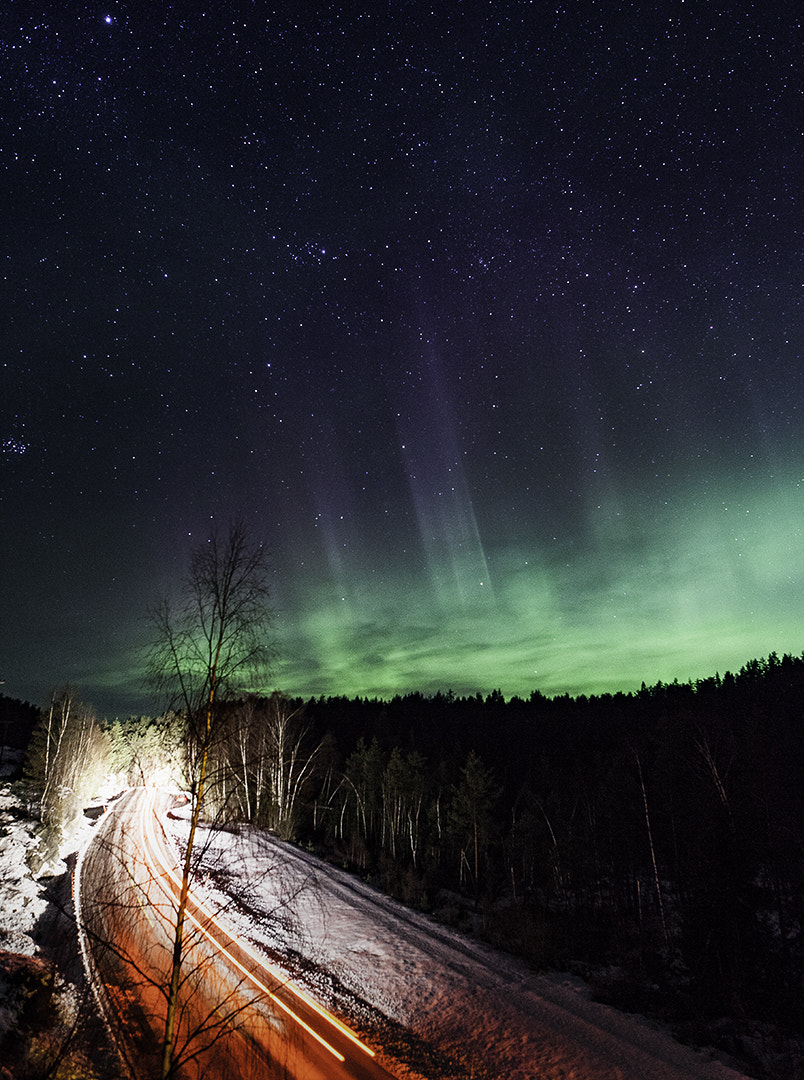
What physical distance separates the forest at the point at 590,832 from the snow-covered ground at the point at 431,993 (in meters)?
1.59

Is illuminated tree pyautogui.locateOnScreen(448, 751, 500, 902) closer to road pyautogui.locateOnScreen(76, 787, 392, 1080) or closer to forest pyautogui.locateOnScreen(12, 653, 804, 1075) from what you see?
forest pyautogui.locateOnScreen(12, 653, 804, 1075)

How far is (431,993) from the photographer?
1650 cm

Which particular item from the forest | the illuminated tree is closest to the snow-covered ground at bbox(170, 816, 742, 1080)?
the forest

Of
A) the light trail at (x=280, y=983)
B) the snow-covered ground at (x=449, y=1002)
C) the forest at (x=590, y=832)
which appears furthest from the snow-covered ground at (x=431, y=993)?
the forest at (x=590, y=832)

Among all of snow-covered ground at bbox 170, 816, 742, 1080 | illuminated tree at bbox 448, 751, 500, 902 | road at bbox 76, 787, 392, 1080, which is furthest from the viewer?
illuminated tree at bbox 448, 751, 500, 902

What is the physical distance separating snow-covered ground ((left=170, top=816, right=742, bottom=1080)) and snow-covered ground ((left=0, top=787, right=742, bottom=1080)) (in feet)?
0.14

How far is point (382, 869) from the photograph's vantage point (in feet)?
125

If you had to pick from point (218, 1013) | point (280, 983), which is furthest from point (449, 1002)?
point (218, 1013)

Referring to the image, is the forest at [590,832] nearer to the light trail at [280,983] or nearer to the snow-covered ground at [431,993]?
the snow-covered ground at [431,993]

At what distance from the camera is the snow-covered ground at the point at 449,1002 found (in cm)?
1298

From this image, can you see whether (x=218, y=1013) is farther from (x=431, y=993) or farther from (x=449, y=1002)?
(x=449, y=1002)

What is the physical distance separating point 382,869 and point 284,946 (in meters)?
21.4

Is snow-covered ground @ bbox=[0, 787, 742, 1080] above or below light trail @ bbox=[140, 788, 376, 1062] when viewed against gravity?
below

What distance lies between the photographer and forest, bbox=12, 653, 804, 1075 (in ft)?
63.6
